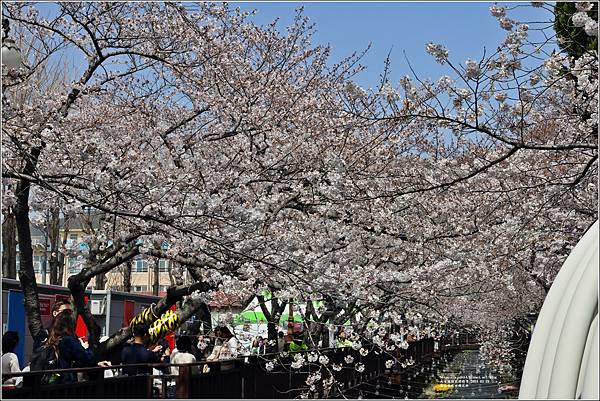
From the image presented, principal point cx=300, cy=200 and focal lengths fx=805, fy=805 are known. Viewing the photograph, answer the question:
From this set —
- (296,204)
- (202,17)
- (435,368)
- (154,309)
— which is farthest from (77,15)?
(435,368)

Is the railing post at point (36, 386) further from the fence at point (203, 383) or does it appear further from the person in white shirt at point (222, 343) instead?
the person in white shirt at point (222, 343)

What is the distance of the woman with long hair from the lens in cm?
629

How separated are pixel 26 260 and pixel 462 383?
43.6 ft

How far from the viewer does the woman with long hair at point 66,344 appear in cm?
629

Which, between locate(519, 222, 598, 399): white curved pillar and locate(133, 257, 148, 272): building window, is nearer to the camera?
locate(519, 222, 598, 399): white curved pillar

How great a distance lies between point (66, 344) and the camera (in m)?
6.29

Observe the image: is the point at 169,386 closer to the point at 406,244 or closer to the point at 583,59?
the point at 406,244

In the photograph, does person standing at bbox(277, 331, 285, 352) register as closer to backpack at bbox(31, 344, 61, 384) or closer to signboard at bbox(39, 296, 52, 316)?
backpack at bbox(31, 344, 61, 384)

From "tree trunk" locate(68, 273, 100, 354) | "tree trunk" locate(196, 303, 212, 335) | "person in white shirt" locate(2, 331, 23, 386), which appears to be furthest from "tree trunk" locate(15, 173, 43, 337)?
"tree trunk" locate(196, 303, 212, 335)

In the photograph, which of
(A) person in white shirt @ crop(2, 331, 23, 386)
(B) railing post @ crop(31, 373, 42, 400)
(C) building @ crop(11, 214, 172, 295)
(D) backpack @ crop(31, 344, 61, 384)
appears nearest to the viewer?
(B) railing post @ crop(31, 373, 42, 400)

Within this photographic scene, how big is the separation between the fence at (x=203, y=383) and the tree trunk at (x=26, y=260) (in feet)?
4.96

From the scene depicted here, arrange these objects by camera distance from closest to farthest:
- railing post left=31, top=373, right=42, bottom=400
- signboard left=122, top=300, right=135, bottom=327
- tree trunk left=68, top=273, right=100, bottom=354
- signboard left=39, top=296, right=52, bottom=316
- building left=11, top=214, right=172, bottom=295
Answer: railing post left=31, top=373, right=42, bottom=400
tree trunk left=68, top=273, right=100, bottom=354
signboard left=39, top=296, right=52, bottom=316
signboard left=122, top=300, right=135, bottom=327
building left=11, top=214, right=172, bottom=295

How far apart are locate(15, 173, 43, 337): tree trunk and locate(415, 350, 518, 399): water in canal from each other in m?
6.90

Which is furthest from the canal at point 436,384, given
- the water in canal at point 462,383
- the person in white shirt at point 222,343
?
the person in white shirt at point 222,343
